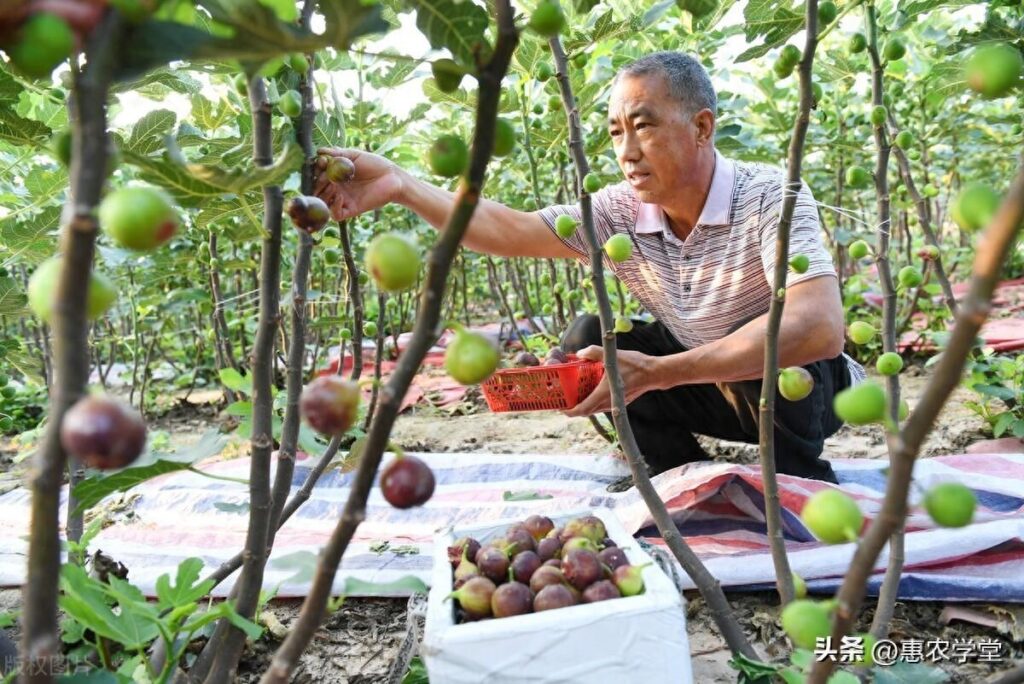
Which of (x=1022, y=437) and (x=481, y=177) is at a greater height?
(x=481, y=177)

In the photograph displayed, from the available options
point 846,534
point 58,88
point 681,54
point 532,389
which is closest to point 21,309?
point 58,88

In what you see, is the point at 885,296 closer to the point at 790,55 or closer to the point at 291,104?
the point at 790,55

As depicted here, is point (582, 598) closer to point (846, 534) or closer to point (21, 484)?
point (846, 534)

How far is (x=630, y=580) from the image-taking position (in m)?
1.41

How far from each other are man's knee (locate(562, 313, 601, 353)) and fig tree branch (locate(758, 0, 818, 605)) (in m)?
1.73

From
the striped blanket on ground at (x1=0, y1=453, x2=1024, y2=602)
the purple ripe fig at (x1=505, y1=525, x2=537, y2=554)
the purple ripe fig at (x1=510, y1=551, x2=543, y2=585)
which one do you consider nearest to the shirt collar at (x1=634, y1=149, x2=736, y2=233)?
the striped blanket on ground at (x1=0, y1=453, x2=1024, y2=602)

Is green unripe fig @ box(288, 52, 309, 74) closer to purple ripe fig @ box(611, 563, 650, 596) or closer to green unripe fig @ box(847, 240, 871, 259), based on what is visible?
purple ripe fig @ box(611, 563, 650, 596)

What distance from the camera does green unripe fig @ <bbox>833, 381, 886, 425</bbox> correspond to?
0.73 meters

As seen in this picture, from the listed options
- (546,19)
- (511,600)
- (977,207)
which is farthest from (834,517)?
(511,600)

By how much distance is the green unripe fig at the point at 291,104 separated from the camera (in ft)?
4.06

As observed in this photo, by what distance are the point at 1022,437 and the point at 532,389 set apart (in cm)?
196

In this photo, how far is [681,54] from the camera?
9.04 feet

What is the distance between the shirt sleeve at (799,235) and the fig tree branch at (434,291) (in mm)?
1969

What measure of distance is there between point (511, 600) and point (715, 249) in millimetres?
1810
